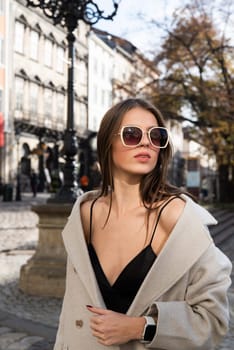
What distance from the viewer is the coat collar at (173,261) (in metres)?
1.59

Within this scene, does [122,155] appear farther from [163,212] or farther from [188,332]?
[188,332]

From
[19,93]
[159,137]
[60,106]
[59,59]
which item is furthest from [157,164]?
[59,59]

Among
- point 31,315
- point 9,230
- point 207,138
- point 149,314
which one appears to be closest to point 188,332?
point 149,314

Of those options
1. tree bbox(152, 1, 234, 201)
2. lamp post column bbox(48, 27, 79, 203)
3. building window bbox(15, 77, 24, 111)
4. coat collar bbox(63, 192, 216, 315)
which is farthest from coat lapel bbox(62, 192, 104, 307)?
building window bbox(15, 77, 24, 111)

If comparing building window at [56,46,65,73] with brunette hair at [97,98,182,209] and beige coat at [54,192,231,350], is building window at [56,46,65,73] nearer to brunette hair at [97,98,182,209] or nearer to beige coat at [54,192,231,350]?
brunette hair at [97,98,182,209]

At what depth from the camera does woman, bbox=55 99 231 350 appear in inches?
61.7

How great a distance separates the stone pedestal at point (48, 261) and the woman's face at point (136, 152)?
534 centimetres

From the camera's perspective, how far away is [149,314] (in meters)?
1.58

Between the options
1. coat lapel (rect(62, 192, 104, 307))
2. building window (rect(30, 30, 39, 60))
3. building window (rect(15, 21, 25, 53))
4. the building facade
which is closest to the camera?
coat lapel (rect(62, 192, 104, 307))

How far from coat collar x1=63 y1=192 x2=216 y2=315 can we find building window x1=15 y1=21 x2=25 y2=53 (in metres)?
40.2

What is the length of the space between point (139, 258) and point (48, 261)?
5781 mm

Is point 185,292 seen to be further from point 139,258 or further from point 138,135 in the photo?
point 138,135

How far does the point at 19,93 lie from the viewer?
4097cm

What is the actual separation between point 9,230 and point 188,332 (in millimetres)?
13638
